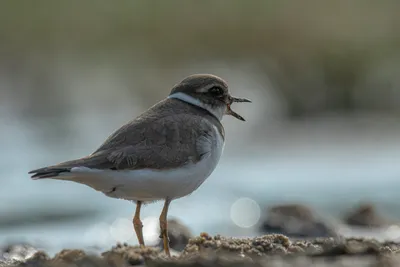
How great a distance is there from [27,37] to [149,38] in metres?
3.34

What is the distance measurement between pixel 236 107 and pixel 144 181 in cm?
1406

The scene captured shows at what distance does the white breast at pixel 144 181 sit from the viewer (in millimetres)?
7090

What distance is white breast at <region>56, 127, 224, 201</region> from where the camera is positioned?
279 inches

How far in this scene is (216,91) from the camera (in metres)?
8.63

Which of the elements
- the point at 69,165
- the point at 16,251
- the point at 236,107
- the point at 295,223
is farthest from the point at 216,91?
the point at 236,107

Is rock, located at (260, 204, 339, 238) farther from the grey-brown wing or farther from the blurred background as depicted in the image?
the grey-brown wing

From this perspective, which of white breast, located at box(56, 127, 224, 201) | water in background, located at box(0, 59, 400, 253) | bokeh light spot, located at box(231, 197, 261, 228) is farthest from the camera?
water in background, located at box(0, 59, 400, 253)

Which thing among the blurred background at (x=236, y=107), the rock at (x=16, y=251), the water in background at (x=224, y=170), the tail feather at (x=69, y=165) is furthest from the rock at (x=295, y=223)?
the tail feather at (x=69, y=165)

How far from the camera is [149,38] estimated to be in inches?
980

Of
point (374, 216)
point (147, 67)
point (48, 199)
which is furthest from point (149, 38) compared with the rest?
point (374, 216)

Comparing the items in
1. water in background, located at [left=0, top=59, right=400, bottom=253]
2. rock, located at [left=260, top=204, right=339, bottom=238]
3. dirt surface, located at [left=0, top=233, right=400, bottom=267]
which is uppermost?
water in background, located at [left=0, top=59, right=400, bottom=253]

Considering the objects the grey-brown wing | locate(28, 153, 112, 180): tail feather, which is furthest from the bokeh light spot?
locate(28, 153, 112, 180): tail feather

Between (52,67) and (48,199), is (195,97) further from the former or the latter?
(52,67)

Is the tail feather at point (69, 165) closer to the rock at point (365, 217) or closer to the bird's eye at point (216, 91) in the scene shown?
the bird's eye at point (216, 91)
